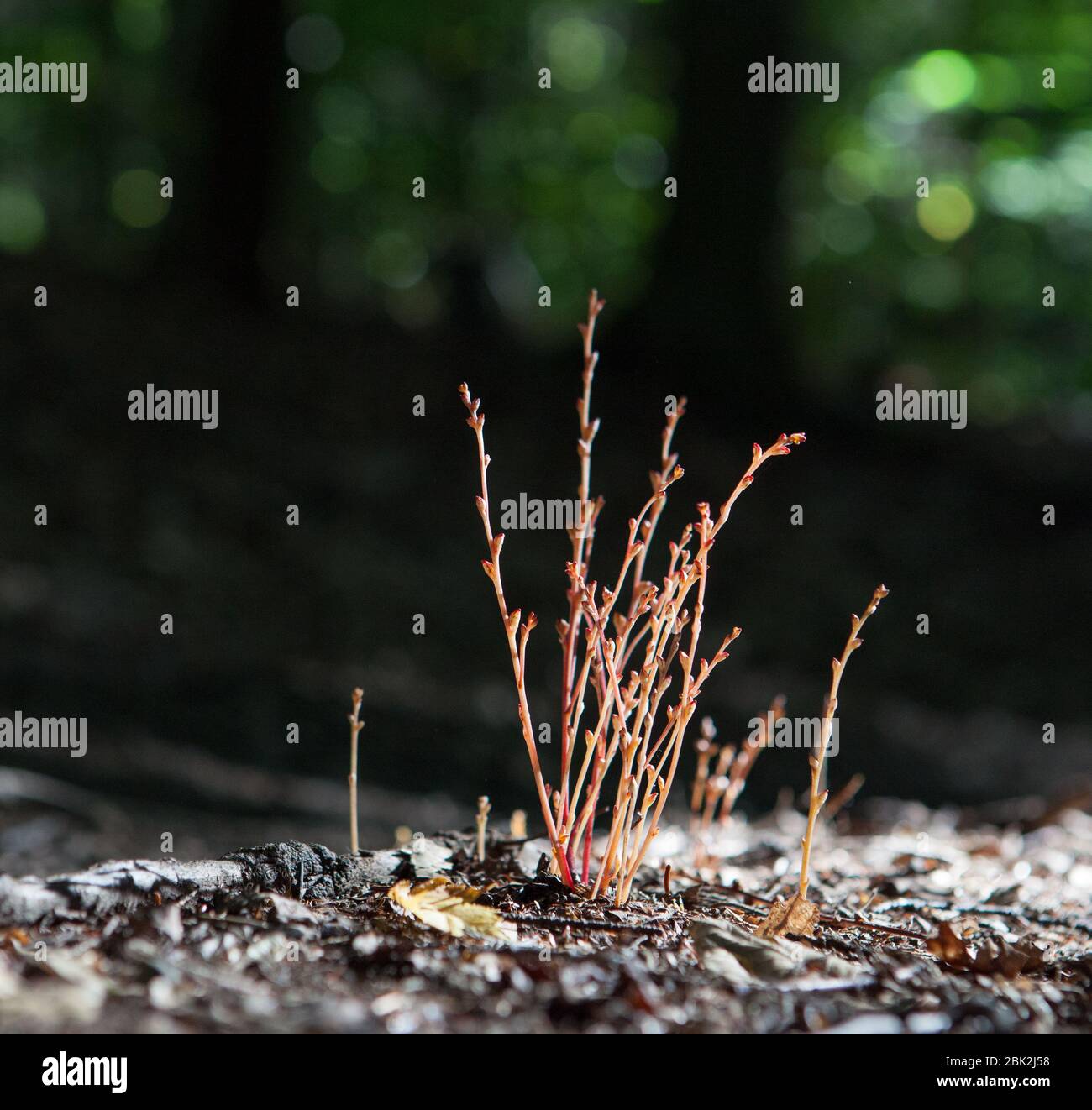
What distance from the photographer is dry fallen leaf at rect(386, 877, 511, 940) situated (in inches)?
62.3

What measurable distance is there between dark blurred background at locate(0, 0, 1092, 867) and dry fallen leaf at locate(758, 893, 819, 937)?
2.67 metres

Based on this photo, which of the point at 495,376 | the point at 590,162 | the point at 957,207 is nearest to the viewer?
the point at 495,376

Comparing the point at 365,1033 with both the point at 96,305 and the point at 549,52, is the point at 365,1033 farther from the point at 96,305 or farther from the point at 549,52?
the point at 549,52

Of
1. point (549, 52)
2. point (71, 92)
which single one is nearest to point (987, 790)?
point (549, 52)

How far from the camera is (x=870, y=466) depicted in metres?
7.31

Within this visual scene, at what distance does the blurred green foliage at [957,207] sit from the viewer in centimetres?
841

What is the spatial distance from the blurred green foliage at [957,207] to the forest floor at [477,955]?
6574 millimetres

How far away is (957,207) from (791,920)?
10.1 m

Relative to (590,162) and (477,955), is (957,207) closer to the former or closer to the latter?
(590,162)

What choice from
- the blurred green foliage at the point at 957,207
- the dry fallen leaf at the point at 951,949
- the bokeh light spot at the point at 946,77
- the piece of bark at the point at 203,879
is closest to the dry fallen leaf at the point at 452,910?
the piece of bark at the point at 203,879

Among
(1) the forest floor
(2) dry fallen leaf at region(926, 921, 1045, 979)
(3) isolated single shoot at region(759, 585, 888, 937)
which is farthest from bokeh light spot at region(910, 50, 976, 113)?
(2) dry fallen leaf at region(926, 921, 1045, 979)

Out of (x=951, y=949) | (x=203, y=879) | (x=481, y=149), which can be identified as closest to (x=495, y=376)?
(x=481, y=149)

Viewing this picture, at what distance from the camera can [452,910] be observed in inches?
63.9

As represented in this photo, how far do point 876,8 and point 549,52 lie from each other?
3.60 m
